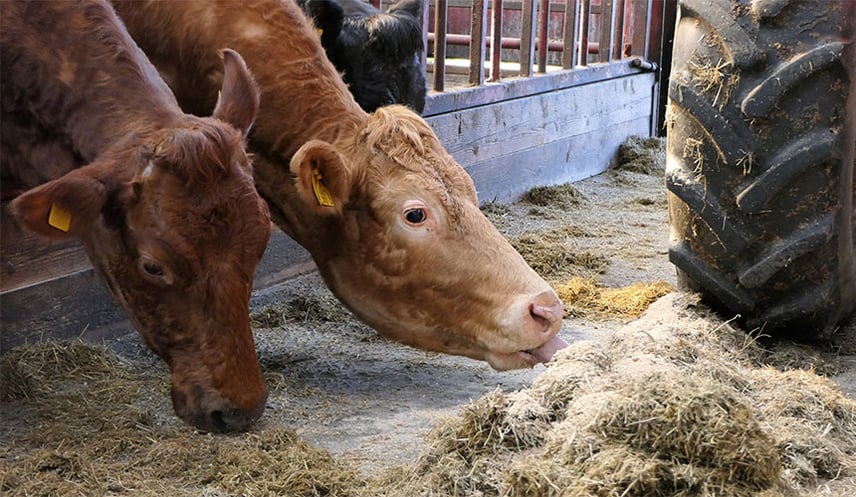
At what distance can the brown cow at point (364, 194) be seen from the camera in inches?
149

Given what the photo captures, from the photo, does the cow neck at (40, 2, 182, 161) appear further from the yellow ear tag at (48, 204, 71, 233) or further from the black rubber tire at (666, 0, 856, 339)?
the black rubber tire at (666, 0, 856, 339)

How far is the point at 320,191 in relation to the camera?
3.85m

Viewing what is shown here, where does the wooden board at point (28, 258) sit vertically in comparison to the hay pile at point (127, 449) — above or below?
above

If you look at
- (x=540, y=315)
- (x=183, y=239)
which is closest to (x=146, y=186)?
(x=183, y=239)

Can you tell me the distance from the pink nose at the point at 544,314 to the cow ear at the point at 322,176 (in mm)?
787

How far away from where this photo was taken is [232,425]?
11.2 feet

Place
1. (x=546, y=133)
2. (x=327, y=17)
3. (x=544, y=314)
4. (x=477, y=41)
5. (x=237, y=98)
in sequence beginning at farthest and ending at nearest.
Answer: (x=546, y=133)
(x=477, y=41)
(x=327, y=17)
(x=544, y=314)
(x=237, y=98)

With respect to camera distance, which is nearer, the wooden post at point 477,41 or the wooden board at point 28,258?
the wooden board at point 28,258

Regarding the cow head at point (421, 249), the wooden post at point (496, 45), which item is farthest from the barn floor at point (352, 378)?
the wooden post at point (496, 45)

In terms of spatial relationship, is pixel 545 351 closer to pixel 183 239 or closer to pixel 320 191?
pixel 320 191

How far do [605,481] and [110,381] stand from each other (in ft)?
7.56

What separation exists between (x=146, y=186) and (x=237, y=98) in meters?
0.56

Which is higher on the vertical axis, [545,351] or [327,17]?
[327,17]

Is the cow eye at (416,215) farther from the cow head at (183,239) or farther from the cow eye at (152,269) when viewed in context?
the cow eye at (152,269)
